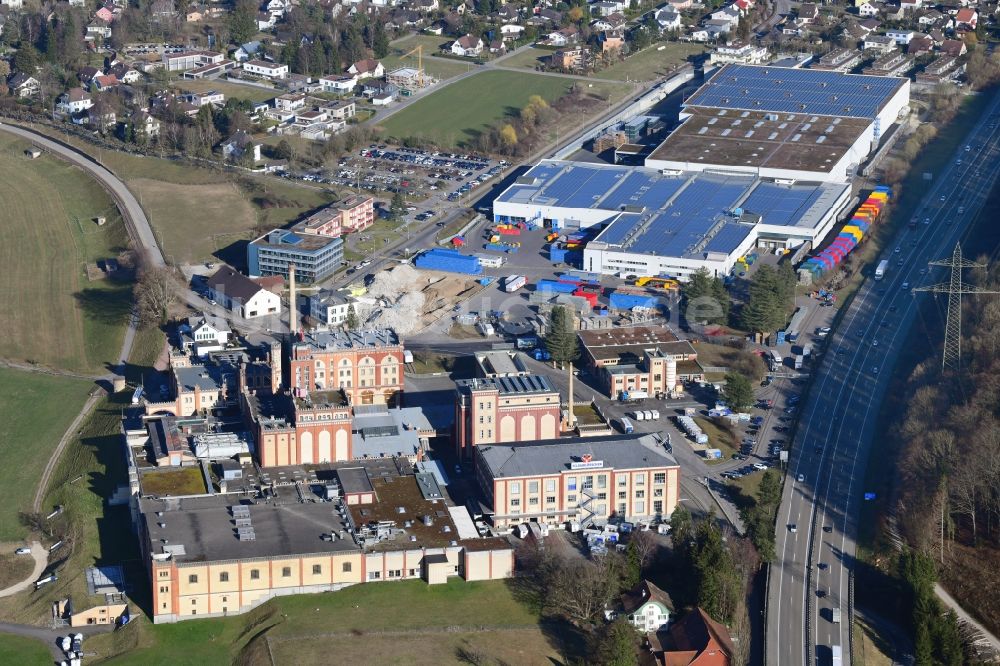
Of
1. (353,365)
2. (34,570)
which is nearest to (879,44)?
(353,365)

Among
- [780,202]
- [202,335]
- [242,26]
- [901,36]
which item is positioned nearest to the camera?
[202,335]

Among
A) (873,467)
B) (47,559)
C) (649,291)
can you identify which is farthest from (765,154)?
(47,559)

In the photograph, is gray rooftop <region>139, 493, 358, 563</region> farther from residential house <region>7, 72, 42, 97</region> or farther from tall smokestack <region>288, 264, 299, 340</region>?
residential house <region>7, 72, 42, 97</region>

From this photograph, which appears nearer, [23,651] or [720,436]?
[23,651]

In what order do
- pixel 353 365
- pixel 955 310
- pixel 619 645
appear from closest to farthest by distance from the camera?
pixel 619 645 < pixel 353 365 < pixel 955 310

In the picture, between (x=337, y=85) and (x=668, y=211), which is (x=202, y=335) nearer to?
(x=668, y=211)

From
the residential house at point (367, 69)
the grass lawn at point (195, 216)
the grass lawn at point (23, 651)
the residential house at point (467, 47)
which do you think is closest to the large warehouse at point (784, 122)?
the residential house at point (467, 47)
